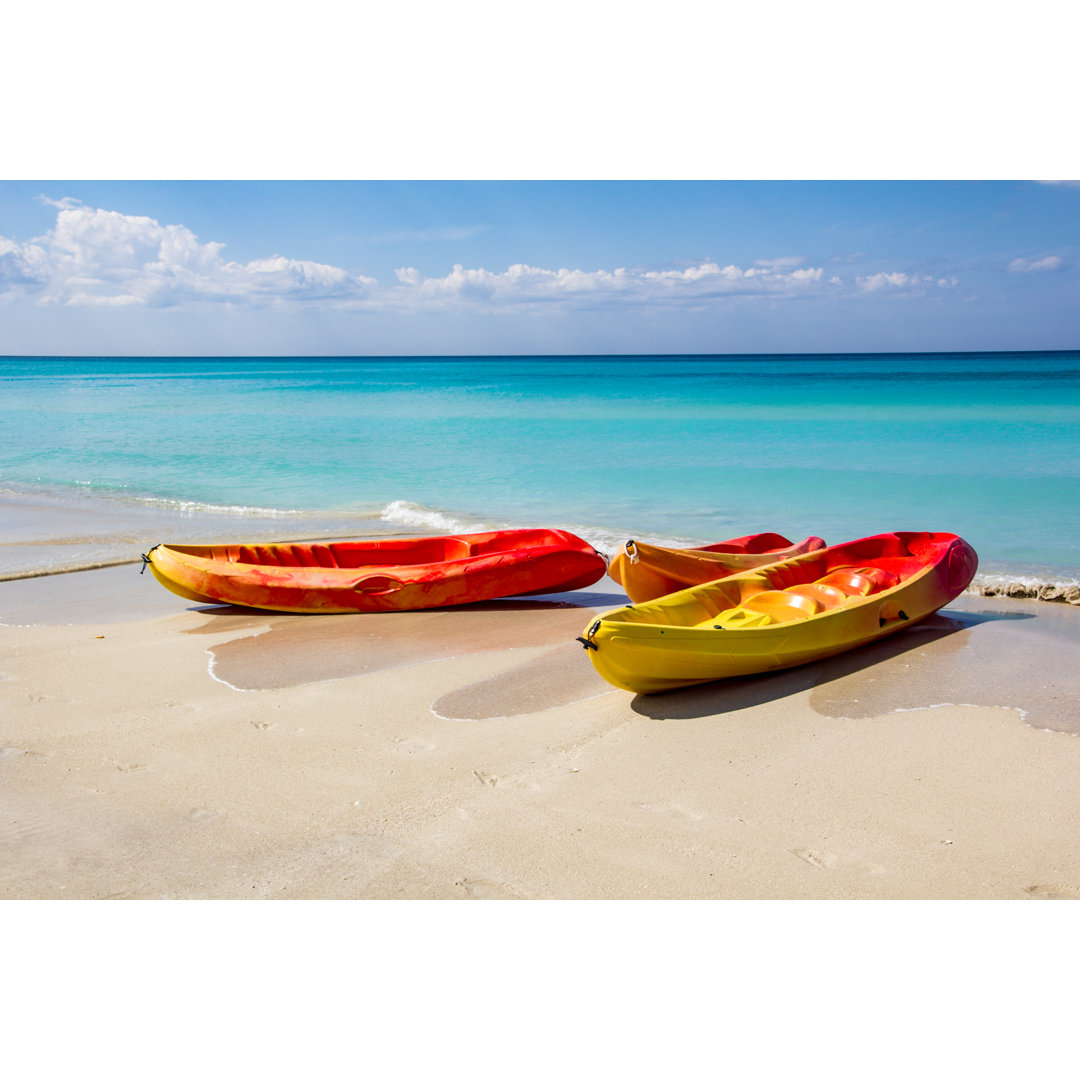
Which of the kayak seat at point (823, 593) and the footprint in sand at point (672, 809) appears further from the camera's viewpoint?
the kayak seat at point (823, 593)

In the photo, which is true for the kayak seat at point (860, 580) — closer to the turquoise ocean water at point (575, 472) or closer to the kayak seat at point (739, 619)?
the kayak seat at point (739, 619)

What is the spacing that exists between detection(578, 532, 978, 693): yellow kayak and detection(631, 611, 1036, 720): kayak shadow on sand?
0.24 feet

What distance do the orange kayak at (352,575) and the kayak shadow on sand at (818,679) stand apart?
247 centimetres

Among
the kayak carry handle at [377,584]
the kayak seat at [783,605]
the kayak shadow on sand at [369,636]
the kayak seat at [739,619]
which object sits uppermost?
the kayak seat at [783,605]

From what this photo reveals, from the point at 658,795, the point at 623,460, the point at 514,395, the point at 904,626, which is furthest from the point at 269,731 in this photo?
the point at 514,395

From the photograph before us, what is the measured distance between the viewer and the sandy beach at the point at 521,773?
3172 mm

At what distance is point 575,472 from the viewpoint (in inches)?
628

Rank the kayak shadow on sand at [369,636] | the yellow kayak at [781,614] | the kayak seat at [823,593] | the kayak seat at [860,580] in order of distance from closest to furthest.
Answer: the yellow kayak at [781,614]
the kayak shadow on sand at [369,636]
the kayak seat at [823,593]
the kayak seat at [860,580]

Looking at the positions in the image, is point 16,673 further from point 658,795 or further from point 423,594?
point 658,795

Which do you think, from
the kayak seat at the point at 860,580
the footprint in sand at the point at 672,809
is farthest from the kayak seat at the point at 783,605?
the footprint in sand at the point at 672,809

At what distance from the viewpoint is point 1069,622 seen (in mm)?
6488

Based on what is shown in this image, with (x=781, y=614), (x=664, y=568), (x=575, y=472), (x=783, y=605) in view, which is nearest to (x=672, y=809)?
(x=781, y=614)

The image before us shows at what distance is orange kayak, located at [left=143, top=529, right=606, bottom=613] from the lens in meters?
6.94

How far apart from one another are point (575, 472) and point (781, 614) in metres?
10.4
